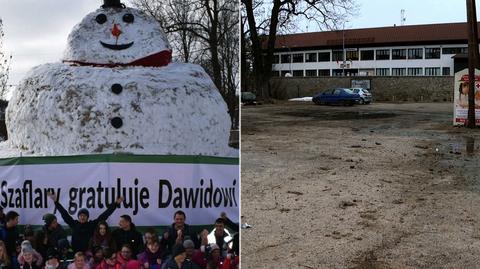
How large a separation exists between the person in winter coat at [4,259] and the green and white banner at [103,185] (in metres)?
0.13

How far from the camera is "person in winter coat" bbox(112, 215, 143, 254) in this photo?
7.80 feet

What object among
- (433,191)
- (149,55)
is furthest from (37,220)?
(433,191)

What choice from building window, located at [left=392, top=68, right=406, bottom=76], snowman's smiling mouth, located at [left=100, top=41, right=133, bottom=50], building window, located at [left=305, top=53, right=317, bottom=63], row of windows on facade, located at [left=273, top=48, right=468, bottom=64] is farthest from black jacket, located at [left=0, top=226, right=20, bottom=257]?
building window, located at [left=305, top=53, right=317, bottom=63]

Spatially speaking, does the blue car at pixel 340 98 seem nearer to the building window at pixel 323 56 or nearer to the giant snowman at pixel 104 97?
the building window at pixel 323 56

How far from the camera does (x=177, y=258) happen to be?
2.40 m

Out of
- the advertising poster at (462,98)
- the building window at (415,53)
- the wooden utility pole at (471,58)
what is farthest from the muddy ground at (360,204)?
the building window at (415,53)

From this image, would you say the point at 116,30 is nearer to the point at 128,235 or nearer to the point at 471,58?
the point at 128,235

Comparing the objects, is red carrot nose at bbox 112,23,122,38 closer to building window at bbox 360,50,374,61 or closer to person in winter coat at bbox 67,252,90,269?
person in winter coat at bbox 67,252,90,269

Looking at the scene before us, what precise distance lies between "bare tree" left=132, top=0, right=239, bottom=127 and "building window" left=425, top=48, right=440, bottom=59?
70.7 meters

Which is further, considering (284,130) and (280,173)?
(284,130)

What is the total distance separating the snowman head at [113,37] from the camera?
235cm

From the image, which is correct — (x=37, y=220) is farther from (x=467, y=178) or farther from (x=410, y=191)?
(x=467, y=178)

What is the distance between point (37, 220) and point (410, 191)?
734 centimetres

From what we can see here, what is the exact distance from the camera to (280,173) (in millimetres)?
10164
